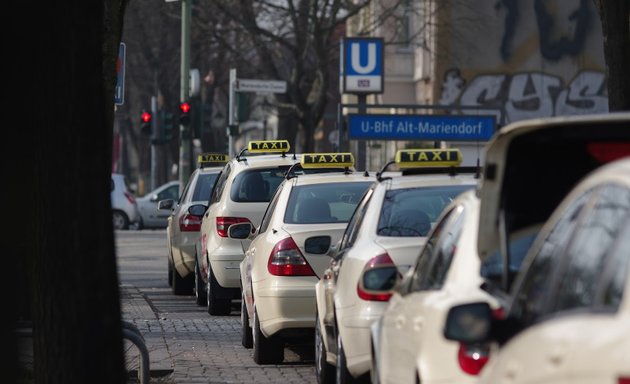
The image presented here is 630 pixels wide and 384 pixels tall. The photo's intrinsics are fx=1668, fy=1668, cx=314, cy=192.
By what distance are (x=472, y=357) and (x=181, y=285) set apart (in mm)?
15320

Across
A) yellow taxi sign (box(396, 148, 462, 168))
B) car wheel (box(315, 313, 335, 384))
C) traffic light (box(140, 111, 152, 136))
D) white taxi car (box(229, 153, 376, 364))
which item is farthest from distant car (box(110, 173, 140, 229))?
car wheel (box(315, 313, 335, 384))

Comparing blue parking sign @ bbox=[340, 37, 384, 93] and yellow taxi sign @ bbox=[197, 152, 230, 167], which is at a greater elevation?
blue parking sign @ bbox=[340, 37, 384, 93]

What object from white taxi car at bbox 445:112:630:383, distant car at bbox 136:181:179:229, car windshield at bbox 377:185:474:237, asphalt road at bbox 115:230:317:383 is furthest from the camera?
distant car at bbox 136:181:179:229

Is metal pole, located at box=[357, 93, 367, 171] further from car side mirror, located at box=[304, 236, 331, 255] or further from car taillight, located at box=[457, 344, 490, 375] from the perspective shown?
car taillight, located at box=[457, 344, 490, 375]

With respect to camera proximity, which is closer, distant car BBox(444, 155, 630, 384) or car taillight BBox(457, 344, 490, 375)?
distant car BBox(444, 155, 630, 384)

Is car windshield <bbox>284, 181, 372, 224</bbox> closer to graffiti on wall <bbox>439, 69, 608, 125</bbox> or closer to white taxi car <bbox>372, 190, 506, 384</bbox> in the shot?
white taxi car <bbox>372, 190, 506, 384</bbox>

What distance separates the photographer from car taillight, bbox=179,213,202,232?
20531mm

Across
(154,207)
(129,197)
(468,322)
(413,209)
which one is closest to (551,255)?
(468,322)

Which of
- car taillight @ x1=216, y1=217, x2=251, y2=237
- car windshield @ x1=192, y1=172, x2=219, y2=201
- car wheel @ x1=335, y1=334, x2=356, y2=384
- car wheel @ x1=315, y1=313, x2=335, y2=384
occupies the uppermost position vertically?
car windshield @ x1=192, y1=172, x2=219, y2=201

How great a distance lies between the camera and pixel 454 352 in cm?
608

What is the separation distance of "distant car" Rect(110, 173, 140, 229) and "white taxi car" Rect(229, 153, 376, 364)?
2924 cm

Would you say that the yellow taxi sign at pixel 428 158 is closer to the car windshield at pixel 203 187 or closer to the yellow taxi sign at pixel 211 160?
the car windshield at pixel 203 187

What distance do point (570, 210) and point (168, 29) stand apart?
54365 mm

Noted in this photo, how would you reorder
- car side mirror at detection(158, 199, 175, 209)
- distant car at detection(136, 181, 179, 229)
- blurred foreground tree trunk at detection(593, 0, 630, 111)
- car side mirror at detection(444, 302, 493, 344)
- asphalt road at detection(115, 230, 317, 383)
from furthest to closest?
distant car at detection(136, 181, 179, 229) → car side mirror at detection(158, 199, 175, 209) → blurred foreground tree trunk at detection(593, 0, 630, 111) → asphalt road at detection(115, 230, 317, 383) → car side mirror at detection(444, 302, 493, 344)
